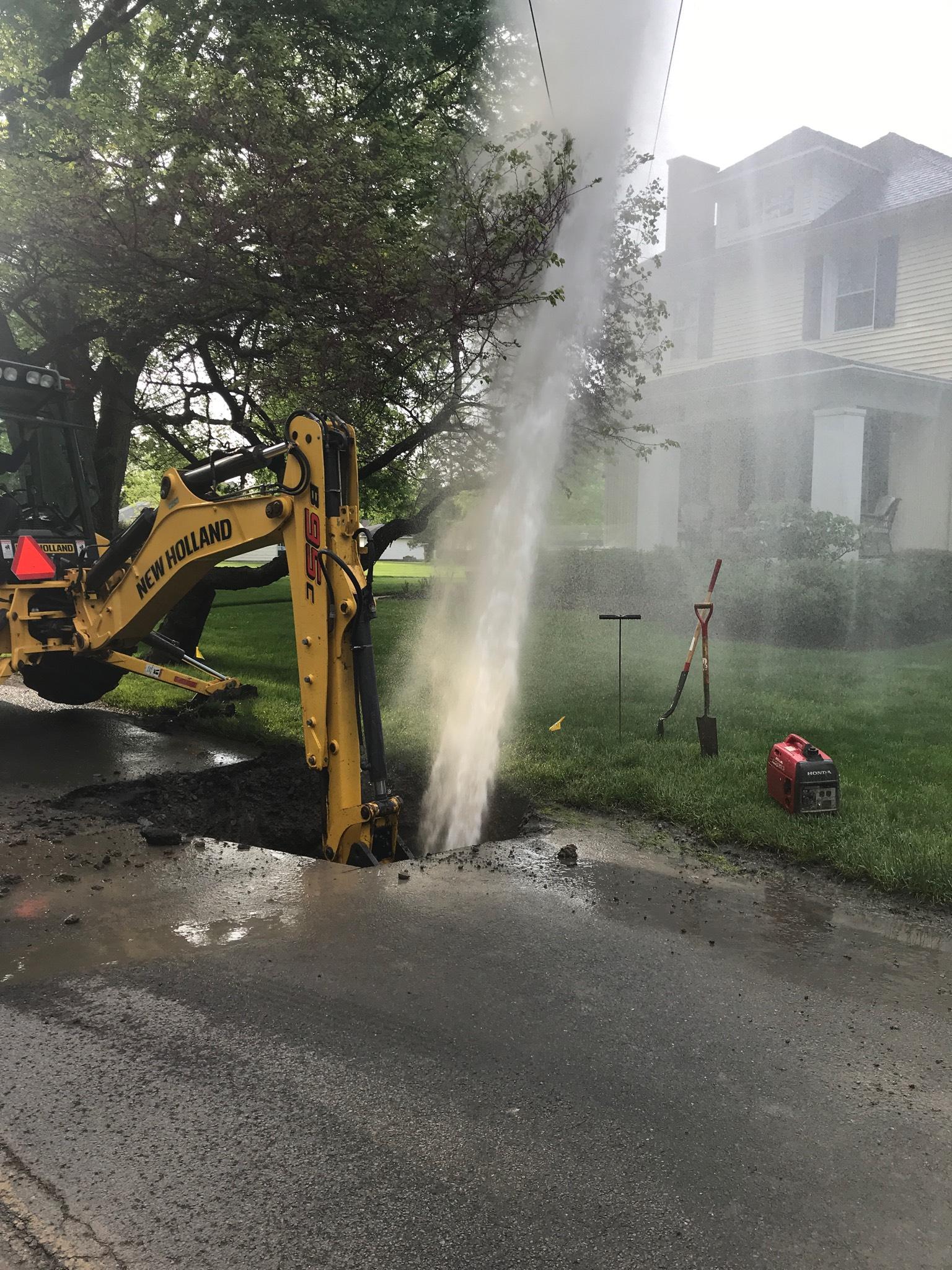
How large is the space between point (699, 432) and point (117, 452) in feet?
35.8

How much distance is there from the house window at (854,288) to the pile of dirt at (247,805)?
14837 mm

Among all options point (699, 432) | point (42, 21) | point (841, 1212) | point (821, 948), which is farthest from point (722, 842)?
point (699, 432)

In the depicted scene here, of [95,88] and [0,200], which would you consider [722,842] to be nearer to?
[0,200]

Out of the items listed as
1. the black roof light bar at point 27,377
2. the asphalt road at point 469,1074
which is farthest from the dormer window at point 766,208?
the asphalt road at point 469,1074

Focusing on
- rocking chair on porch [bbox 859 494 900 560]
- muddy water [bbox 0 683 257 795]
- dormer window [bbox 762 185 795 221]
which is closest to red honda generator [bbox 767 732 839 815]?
muddy water [bbox 0 683 257 795]

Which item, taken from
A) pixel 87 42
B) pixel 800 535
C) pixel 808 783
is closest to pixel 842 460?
pixel 800 535

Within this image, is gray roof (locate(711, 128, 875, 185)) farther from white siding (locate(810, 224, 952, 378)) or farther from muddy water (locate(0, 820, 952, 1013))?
muddy water (locate(0, 820, 952, 1013))

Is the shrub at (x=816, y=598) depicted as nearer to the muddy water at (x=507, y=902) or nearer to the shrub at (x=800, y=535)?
the shrub at (x=800, y=535)

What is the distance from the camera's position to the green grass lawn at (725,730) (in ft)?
18.2

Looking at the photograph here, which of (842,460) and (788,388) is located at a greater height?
(788,388)

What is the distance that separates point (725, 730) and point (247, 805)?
13.3 ft

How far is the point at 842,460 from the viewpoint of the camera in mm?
15727

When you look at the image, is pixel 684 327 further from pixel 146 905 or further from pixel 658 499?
pixel 146 905

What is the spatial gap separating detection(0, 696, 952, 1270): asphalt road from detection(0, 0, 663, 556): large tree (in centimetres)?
580
